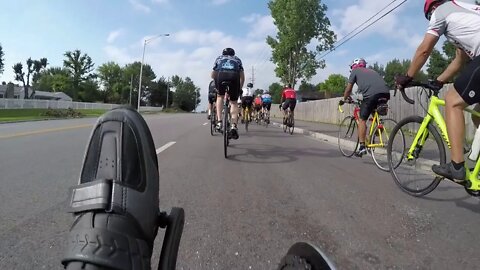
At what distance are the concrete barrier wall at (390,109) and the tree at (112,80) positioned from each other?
81.6 m

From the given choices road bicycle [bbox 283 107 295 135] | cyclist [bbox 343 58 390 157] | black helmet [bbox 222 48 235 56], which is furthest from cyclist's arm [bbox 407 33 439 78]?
road bicycle [bbox 283 107 295 135]

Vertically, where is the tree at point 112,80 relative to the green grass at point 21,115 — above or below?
above

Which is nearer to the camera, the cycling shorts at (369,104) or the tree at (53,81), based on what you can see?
the cycling shorts at (369,104)

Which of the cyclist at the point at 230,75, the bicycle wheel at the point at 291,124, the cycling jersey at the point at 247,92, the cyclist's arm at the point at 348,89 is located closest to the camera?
the cyclist's arm at the point at 348,89

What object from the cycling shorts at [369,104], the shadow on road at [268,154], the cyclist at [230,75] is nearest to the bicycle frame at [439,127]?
the cycling shorts at [369,104]

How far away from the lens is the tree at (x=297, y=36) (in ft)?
144

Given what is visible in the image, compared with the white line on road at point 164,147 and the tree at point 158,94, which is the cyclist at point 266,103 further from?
the tree at point 158,94

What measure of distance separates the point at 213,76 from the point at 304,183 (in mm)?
3623

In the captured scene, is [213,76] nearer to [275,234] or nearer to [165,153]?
[165,153]

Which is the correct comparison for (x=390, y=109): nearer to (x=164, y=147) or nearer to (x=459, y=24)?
(x=164, y=147)

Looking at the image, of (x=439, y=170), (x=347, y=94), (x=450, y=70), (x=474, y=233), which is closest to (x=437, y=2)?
(x=450, y=70)

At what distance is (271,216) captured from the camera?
3.70 metres

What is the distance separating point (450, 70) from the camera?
14.6 ft

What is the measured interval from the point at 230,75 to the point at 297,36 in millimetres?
38538
